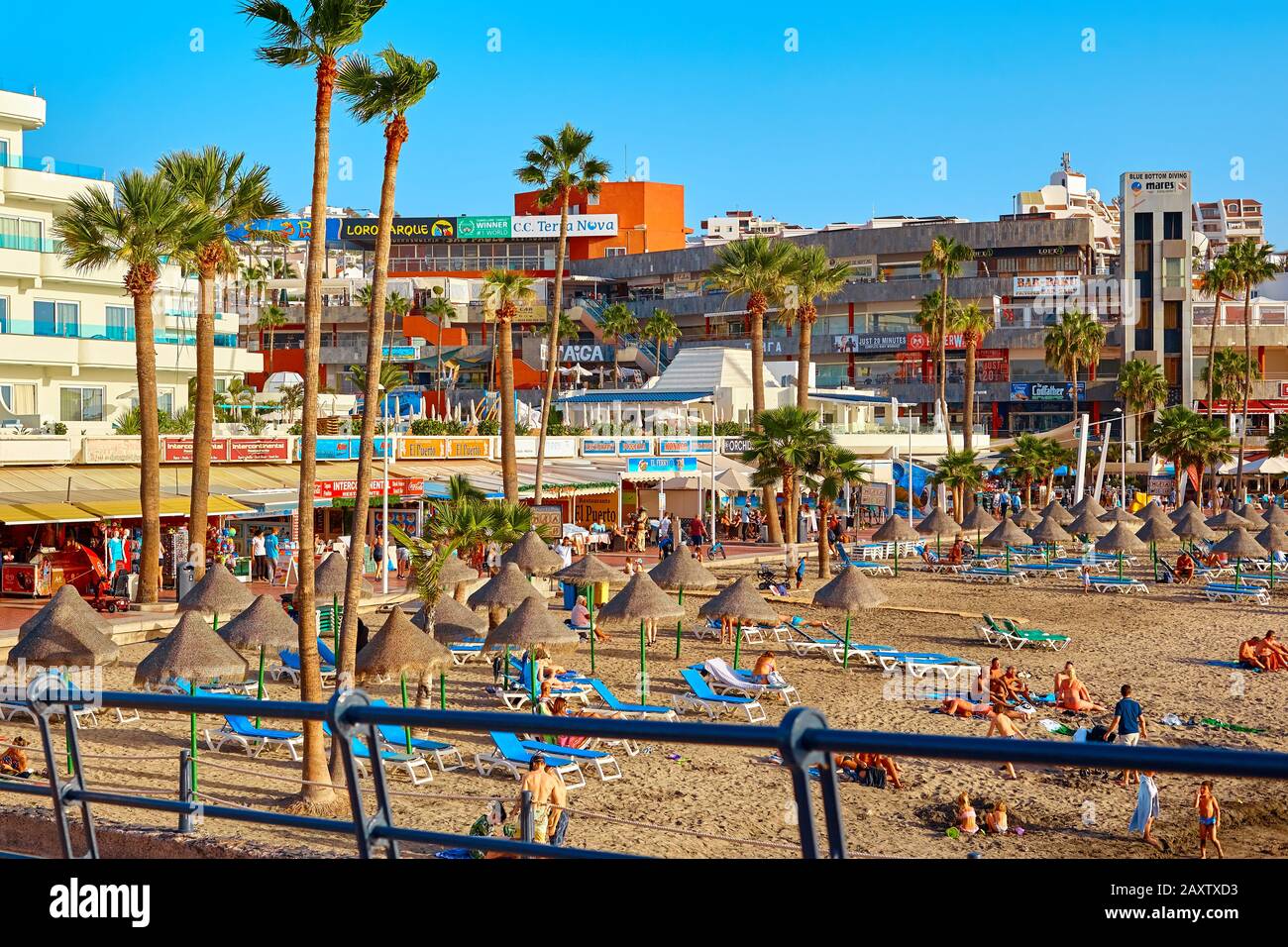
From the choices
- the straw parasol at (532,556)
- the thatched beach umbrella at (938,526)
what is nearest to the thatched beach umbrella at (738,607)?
the straw parasol at (532,556)

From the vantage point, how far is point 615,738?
3.18m

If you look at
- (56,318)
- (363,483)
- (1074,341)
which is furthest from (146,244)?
(1074,341)

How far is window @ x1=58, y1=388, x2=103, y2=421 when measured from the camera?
42.2 metres

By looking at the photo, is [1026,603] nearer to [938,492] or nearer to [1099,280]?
[938,492]

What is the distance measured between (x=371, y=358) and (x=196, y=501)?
1255 centimetres

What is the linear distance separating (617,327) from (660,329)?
11.7 ft

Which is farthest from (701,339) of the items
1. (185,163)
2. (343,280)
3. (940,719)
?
Answer: (940,719)

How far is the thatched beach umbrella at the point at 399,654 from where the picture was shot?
17.5 meters

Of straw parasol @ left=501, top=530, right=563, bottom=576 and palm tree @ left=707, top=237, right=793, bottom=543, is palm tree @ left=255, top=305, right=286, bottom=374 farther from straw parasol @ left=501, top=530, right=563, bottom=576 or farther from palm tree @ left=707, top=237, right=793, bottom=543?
straw parasol @ left=501, top=530, right=563, bottom=576

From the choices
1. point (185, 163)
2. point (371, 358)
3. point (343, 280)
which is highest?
point (343, 280)

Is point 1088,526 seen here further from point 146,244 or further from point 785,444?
point 146,244

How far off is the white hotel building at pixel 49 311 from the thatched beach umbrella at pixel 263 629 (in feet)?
76.8

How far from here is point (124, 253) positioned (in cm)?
2745

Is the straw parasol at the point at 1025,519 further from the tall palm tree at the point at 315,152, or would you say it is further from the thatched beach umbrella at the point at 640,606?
Result: the tall palm tree at the point at 315,152
